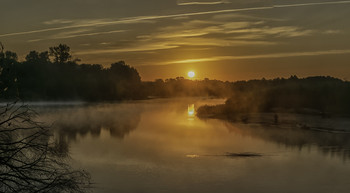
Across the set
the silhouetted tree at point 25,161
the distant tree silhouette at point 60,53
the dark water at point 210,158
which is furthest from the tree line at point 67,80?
the silhouetted tree at point 25,161

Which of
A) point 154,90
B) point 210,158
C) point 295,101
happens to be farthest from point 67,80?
point 210,158

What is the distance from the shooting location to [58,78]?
106 meters

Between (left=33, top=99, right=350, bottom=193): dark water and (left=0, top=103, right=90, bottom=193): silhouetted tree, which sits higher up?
(left=0, top=103, right=90, bottom=193): silhouetted tree

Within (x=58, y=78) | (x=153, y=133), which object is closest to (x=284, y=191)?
(x=153, y=133)

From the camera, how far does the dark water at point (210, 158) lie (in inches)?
856

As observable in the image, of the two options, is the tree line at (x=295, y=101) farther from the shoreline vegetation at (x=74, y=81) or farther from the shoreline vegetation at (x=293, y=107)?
the shoreline vegetation at (x=74, y=81)

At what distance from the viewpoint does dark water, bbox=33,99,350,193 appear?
71.4 feet

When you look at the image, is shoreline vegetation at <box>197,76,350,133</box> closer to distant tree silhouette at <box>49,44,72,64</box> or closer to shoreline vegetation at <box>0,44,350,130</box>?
shoreline vegetation at <box>0,44,350,130</box>

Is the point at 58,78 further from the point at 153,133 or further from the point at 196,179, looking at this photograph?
the point at 196,179

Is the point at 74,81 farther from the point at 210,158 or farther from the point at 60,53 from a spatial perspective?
the point at 210,158

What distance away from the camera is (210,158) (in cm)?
2928

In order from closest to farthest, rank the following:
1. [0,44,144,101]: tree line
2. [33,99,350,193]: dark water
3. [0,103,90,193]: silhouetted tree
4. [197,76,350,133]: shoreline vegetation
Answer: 1. [0,103,90,193]: silhouetted tree
2. [33,99,350,193]: dark water
3. [197,76,350,133]: shoreline vegetation
4. [0,44,144,101]: tree line

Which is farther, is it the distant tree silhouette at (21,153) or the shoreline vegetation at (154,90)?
the shoreline vegetation at (154,90)

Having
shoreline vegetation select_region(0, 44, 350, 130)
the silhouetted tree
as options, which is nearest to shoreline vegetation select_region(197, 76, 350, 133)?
shoreline vegetation select_region(0, 44, 350, 130)
